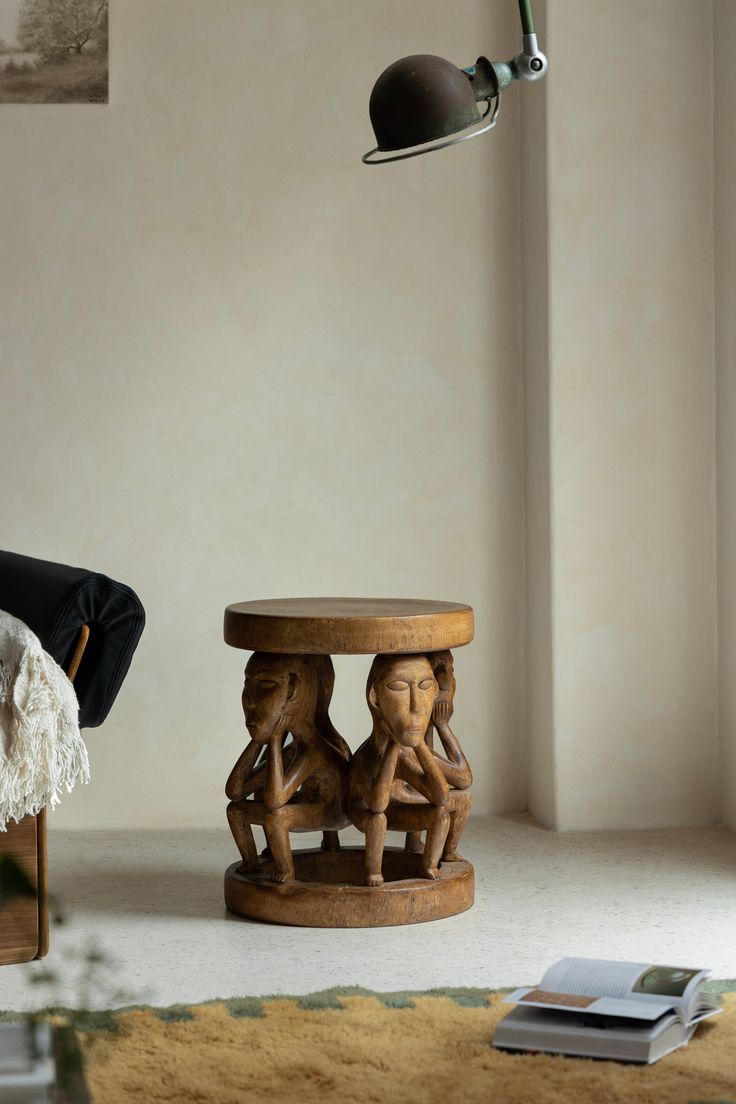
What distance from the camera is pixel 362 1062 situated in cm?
185

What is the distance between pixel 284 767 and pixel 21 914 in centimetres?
61

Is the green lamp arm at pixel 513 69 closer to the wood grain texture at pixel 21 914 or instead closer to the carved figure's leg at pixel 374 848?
the carved figure's leg at pixel 374 848

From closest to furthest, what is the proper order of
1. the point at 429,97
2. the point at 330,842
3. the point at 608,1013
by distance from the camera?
the point at 608,1013 < the point at 429,97 < the point at 330,842

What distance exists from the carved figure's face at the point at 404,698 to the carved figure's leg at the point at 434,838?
0.17m

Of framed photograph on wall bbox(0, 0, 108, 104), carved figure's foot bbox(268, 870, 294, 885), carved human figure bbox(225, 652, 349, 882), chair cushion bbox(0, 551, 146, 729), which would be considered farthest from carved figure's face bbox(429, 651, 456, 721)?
framed photograph on wall bbox(0, 0, 108, 104)

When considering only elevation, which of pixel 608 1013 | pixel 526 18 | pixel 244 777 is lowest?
pixel 608 1013

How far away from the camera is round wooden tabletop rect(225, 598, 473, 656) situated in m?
2.57

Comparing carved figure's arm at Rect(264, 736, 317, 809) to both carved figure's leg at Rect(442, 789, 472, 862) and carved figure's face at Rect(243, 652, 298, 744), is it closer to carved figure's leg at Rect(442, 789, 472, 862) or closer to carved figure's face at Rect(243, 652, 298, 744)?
carved figure's face at Rect(243, 652, 298, 744)

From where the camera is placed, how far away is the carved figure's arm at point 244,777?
8.88 ft

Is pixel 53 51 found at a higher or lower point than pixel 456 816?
higher

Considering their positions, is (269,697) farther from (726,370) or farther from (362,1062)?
(726,370)

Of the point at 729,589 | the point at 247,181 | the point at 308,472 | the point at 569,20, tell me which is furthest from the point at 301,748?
the point at 569,20

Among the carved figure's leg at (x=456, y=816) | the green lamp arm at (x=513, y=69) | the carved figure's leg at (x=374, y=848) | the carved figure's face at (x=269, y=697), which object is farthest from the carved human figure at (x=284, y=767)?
the green lamp arm at (x=513, y=69)

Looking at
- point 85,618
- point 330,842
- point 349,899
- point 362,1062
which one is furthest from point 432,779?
point 362,1062
